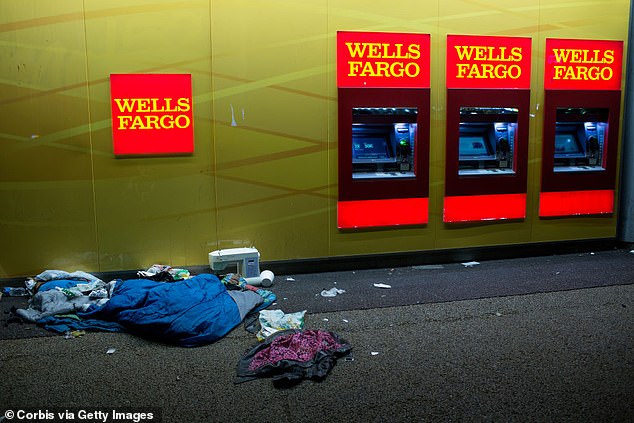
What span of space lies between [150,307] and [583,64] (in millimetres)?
5154

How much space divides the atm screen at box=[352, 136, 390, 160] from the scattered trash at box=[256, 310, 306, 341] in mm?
1963

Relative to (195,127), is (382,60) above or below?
above

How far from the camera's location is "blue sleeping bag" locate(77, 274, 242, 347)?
3.96m

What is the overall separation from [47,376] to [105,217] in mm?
2058

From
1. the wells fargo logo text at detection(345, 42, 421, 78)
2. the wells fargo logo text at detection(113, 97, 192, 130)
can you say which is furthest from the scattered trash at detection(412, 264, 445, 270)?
the wells fargo logo text at detection(113, 97, 192, 130)

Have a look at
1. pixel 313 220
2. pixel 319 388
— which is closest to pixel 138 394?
pixel 319 388

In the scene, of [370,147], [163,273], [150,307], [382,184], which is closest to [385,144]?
[370,147]

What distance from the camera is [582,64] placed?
6.19 m

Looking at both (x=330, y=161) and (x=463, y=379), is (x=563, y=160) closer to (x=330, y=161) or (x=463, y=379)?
(x=330, y=161)

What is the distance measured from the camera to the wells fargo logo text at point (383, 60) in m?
5.54

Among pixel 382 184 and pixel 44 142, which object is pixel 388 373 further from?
pixel 44 142

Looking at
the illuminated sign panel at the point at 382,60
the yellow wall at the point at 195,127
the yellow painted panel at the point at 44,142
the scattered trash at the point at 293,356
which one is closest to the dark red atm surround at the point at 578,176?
the yellow wall at the point at 195,127

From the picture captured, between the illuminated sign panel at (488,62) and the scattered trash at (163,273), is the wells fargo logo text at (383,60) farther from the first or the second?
the scattered trash at (163,273)

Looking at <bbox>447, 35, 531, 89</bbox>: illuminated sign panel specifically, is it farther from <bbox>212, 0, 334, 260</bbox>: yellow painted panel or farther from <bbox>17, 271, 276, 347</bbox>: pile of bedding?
<bbox>17, 271, 276, 347</bbox>: pile of bedding
